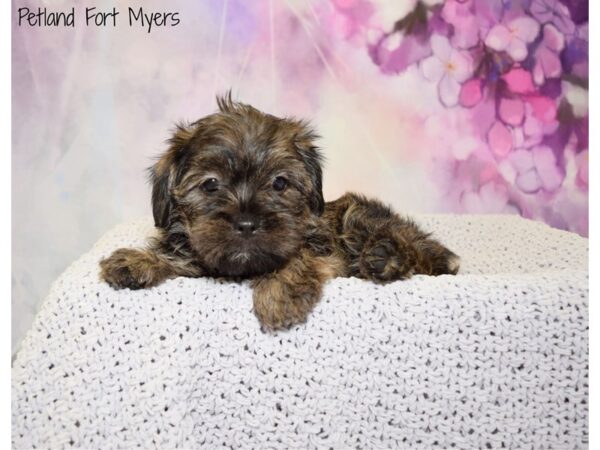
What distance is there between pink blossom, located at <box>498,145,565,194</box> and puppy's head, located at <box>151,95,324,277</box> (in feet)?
9.13

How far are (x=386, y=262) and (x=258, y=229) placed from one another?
70 cm

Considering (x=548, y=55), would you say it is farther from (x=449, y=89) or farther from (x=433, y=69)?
(x=433, y=69)

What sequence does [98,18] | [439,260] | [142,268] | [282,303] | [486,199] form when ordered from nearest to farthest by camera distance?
1. [282,303]
2. [142,268]
3. [439,260]
4. [98,18]
5. [486,199]

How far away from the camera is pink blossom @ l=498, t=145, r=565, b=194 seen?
5.34 meters

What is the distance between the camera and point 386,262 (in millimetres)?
2898

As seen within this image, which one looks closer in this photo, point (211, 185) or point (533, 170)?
point (211, 185)

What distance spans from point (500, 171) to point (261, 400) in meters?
3.80

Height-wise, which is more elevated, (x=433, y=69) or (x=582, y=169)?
(x=433, y=69)

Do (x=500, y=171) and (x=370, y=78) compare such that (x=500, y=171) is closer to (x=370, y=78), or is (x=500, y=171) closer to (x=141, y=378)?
(x=370, y=78)

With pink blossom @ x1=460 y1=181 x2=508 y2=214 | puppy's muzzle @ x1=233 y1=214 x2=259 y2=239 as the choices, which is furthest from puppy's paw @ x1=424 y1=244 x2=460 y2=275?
pink blossom @ x1=460 y1=181 x2=508 y2=214

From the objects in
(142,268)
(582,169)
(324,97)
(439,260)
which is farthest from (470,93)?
(142,268)

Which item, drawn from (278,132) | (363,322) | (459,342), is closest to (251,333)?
(363,322)

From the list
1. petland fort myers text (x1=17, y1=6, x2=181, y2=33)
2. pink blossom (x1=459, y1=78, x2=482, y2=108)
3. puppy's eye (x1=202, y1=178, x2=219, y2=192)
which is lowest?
puppy's eye (x1=202, y1=178, x2=219, y2=192)

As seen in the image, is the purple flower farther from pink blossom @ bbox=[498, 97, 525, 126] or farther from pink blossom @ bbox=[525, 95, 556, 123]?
pink blossom @ bbox=[498, 97, 525, 126]
